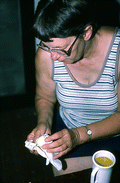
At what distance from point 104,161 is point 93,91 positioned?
19.5 inches

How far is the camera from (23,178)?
2008mm

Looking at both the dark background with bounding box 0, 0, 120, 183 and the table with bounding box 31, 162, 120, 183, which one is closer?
the table with bounding box 31, 162, 120, 183

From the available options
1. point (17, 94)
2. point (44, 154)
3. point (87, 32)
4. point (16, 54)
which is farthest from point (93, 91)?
point (17, 94)

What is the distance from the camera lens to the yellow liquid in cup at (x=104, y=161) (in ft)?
2.89

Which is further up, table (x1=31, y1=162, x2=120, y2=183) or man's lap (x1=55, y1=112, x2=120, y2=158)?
table (x1=31, y1=162, x2=120, y2=183)

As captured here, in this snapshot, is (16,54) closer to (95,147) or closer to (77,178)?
(95,147)

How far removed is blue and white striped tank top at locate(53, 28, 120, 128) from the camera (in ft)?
3.86

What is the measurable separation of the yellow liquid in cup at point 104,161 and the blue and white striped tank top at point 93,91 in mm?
457

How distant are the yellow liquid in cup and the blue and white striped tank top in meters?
0.46

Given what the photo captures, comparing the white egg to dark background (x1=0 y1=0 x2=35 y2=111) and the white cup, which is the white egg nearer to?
the white cup

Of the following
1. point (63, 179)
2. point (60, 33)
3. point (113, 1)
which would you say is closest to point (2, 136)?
point (63, 179)

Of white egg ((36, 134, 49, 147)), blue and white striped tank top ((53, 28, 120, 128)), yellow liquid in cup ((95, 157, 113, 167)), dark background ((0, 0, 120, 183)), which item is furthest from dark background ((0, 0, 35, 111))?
yellow liquid in cup ((95, 157, 113, 167))

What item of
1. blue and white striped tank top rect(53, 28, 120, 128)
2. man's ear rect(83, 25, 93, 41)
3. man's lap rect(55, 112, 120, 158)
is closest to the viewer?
man's ear rect(83, 25, 93, 41)

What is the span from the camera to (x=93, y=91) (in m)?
1.25
